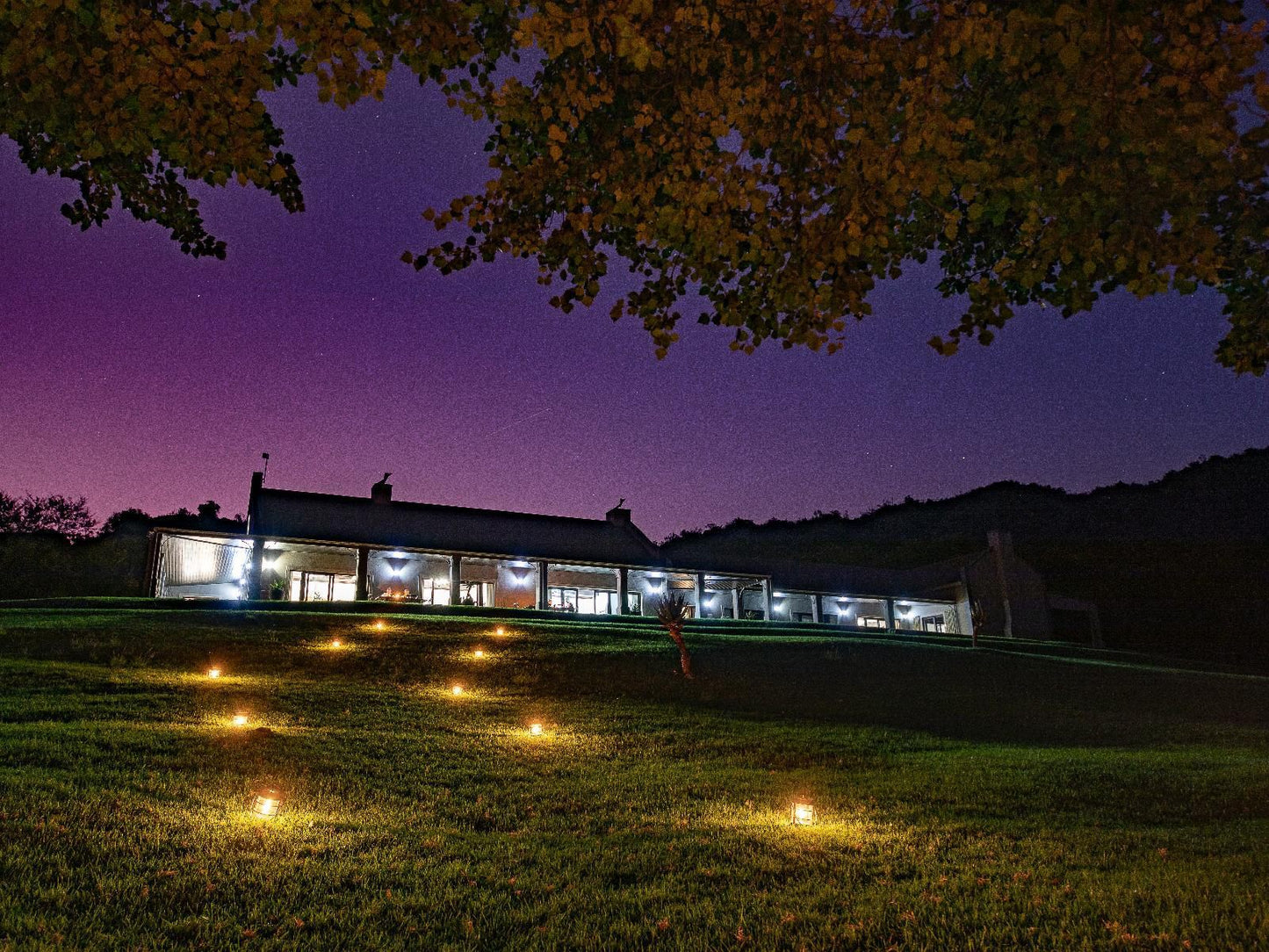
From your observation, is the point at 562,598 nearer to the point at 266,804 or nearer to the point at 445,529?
the point at 445,529

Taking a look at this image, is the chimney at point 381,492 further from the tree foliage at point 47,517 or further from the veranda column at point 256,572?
the tree foliage at point 47,517

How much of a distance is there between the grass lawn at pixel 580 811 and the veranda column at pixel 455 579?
1352cm

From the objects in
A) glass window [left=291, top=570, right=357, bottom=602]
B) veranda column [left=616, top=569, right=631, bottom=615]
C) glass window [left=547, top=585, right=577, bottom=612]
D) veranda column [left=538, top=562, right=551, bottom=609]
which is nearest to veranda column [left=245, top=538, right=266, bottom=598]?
glass window [left=291, top=570, right=357, bottom=602]

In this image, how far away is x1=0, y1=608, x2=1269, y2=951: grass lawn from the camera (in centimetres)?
484

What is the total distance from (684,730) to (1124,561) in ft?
254

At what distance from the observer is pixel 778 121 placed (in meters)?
5.84

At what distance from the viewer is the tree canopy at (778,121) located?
4.68 metres

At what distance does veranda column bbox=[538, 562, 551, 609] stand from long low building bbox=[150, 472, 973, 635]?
53mm

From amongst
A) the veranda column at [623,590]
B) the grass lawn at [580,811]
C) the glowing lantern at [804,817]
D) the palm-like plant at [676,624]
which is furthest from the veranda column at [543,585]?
the glowing lantern at [804,817]

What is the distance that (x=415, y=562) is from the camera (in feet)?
104

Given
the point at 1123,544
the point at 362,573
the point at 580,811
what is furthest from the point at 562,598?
the point at 1123,544

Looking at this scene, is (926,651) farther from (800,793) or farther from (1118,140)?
(1118,140)

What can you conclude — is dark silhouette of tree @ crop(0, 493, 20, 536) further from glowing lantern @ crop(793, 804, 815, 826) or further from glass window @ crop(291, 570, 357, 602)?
glowing lantern @ crop(793, 804, 815, 826)

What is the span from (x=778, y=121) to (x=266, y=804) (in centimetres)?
725
